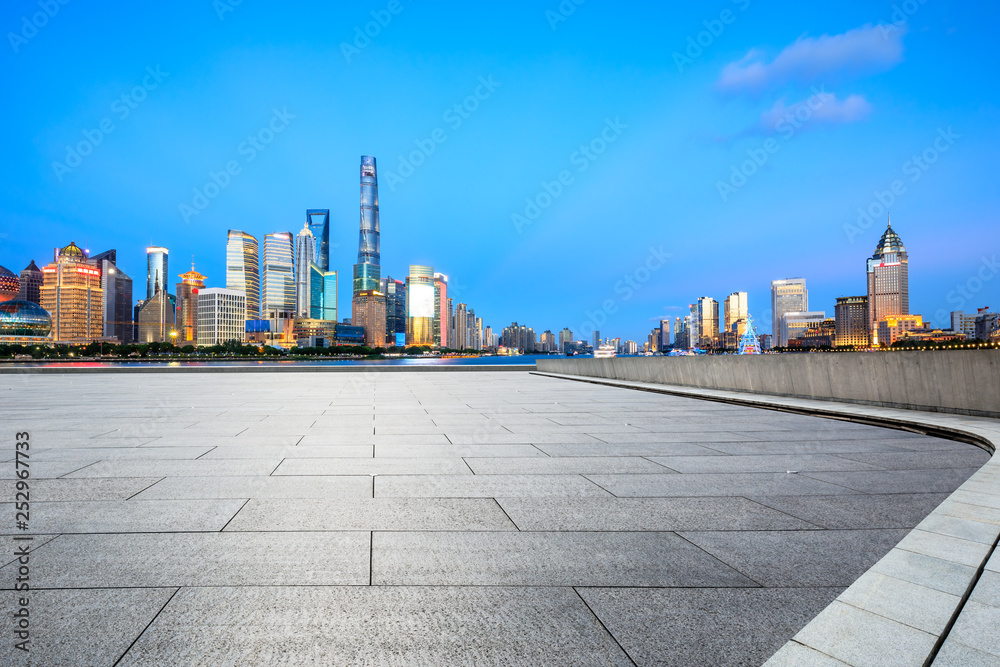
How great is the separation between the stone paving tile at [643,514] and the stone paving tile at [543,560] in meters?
0.27

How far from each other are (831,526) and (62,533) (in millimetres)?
6631

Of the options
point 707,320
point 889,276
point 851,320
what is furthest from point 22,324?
point 889,276

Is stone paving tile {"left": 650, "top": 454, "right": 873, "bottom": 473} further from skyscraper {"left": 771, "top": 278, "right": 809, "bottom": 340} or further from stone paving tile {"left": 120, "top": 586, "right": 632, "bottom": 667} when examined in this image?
skyscraper {"left": 771, "top": 278, "right": 809, "bottom": 340}

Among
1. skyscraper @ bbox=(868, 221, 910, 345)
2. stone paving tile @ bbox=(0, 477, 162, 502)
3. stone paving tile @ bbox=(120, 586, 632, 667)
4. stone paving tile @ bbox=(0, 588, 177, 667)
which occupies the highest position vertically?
skyscraper @ bbox=(868, 221, 910, 345)

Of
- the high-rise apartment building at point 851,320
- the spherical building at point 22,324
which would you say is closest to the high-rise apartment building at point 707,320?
the high-rise apartment building at point 851,320

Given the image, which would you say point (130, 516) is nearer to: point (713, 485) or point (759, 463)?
point (713, 485)

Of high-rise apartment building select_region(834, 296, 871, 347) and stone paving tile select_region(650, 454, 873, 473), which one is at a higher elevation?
high-rise apartment building select_region(834, 296, 871, 347)

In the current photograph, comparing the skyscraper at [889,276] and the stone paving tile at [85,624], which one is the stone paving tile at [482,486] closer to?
the stone paving tile at [85,624]

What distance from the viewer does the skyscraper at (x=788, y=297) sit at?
624 feet

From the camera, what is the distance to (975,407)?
433 inches

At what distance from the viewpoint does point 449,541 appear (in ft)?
14.5

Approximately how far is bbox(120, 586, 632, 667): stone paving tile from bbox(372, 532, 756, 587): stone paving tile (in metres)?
0.20

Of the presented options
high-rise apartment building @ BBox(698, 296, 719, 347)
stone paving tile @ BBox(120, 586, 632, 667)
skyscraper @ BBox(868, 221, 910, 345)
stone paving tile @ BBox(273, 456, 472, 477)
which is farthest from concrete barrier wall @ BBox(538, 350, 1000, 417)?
skyscraper @ BBox(868, 221, 910, 345)

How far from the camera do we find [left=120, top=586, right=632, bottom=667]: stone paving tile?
276 cm
